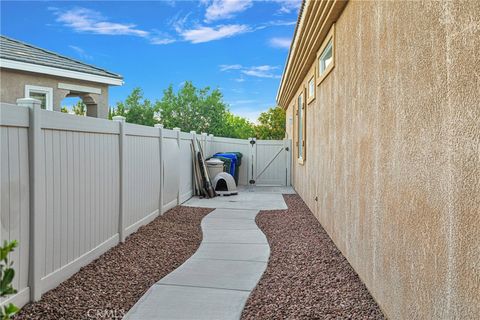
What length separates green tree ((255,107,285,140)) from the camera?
27.9 meters

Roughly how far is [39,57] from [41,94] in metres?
0.96

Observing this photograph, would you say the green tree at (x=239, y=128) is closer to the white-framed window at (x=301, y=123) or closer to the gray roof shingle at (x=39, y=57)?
the gray roof shingle at (x=39, y=57)

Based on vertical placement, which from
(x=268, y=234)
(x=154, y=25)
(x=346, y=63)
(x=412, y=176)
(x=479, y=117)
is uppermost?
(x=154, y=25)

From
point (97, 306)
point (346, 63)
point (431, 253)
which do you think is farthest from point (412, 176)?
point (97, 306)

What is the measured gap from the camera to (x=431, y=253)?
228 cm

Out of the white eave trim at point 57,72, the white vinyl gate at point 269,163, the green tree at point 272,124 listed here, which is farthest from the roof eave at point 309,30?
the green tree at point 272,124

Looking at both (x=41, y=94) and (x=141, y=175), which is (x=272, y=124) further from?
(x=141, y=175)

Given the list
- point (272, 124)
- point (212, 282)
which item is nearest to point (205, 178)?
point (212, 282)

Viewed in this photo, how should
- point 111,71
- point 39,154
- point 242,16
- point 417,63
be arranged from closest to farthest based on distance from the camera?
point 417,63 < point 39,154 < point 111,71 < point 242,16

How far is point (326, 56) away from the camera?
6.71 m

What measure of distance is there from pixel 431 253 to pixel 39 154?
3006 mm

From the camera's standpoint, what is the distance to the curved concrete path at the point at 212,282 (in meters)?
3.46

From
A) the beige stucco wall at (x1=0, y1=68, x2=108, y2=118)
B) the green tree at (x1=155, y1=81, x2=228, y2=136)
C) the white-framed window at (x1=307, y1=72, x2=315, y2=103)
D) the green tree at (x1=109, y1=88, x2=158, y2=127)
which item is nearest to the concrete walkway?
the white-framed window at (x1=307, y1=72, x2=315, y2=103)

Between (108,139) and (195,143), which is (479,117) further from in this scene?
(195,143)
